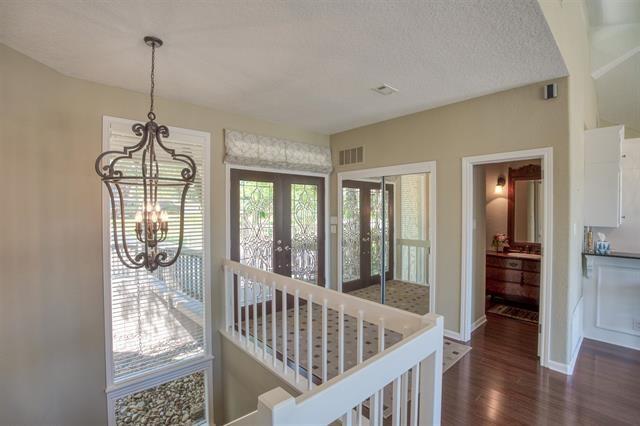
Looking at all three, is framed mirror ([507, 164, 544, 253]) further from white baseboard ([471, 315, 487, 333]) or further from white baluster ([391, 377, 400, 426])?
white baluster ([391, 377, 400, 426])

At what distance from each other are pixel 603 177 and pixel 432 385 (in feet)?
11.0

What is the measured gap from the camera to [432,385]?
1.44 meters

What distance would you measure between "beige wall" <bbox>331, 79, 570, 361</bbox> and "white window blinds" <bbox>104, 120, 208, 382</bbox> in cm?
246

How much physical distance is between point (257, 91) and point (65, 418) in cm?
344

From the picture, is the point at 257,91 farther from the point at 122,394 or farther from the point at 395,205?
the point at 122,394

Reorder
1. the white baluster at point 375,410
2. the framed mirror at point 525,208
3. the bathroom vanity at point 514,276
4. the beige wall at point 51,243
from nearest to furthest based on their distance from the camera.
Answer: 1. the white baluster at point 375,410
2. the beige wall at point 51,243
3. the bathroom vanity at point 514,276
4. the framed mirror at point 525,208

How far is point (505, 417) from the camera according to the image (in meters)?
2.20

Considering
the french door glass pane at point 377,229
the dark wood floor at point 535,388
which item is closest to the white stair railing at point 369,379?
the dark wood floor at point 535,388

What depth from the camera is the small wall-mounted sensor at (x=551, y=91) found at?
2.77 m

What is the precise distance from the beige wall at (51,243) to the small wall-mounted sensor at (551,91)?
3598 millimetres

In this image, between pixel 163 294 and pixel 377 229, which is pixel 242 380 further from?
pixel 377 229

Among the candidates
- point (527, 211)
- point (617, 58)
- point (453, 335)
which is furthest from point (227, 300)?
point (617, 58)

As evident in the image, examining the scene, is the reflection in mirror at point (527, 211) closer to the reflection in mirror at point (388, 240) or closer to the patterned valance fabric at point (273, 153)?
the reflection in mirror at point (388, 240)

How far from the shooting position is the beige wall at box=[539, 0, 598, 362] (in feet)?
8.52
